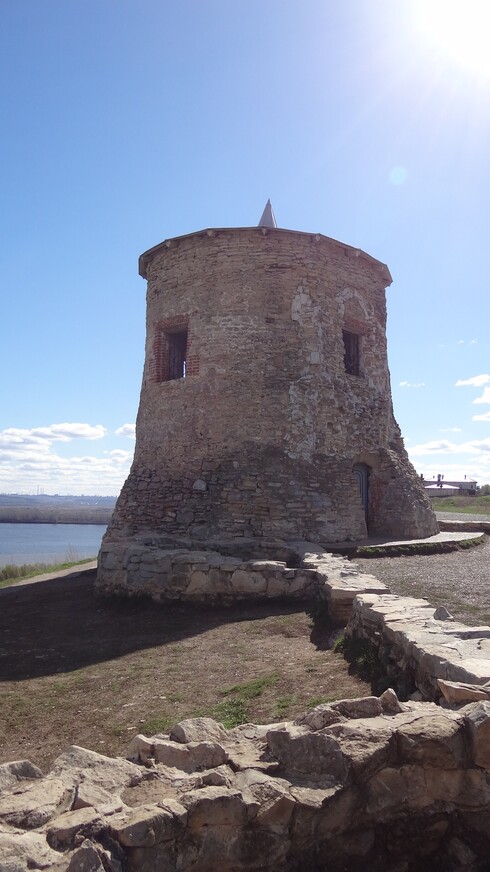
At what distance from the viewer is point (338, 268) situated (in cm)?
1361

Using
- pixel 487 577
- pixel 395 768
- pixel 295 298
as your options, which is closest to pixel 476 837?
pixel 395 768

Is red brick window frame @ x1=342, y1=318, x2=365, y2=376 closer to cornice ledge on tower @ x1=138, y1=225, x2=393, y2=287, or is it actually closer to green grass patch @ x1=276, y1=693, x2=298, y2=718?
cornice ledge on tower @ x1=138, y1=225, x2=393, y2=287

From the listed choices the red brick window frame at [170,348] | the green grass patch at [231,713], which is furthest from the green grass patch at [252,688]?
the red brick window frame at [170,348]

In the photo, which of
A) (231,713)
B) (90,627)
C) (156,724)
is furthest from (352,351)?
(156,724)

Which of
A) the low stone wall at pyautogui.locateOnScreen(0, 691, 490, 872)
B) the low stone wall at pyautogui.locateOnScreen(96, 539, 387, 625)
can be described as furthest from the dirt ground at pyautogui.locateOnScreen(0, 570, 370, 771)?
the low stone wall at pyautogui.locateOnScreen(0, 691, 490, 872)

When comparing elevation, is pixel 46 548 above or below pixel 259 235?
below

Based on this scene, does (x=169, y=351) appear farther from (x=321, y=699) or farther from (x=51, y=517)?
(x=51, y=517)

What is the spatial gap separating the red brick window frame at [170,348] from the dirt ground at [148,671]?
6153 millimetres

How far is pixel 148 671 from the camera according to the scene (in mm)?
6293

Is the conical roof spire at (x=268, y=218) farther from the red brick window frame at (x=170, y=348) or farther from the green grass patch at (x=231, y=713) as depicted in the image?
the green grass patch at (x=231, y=713)

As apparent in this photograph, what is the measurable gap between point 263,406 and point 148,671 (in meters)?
7.08

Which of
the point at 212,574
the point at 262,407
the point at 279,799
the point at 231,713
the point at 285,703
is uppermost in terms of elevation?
the point at 262,407

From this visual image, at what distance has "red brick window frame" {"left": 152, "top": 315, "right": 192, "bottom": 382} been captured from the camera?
1369 centimetres

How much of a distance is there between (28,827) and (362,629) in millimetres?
4132
